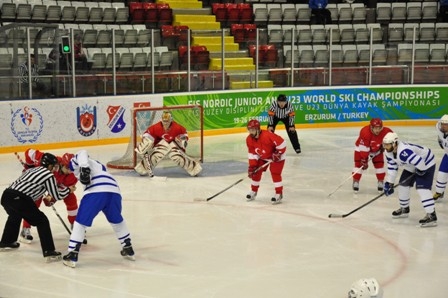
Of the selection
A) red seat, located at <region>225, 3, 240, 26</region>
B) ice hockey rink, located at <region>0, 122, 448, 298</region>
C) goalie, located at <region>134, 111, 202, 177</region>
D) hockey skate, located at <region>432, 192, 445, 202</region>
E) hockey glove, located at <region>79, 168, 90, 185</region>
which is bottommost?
ice hockey rink, located at <region>0, 122, 448, 298</region>

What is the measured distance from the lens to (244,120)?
16.3 m

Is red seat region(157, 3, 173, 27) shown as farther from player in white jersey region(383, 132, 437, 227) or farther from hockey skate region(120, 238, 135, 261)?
hockey skate region(120, 238, 135, 261)

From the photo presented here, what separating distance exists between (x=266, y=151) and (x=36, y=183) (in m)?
3.18

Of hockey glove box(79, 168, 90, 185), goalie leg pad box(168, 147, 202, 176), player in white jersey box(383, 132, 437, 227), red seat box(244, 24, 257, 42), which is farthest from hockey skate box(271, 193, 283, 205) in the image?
red seat box(244, 24, 257, 42)

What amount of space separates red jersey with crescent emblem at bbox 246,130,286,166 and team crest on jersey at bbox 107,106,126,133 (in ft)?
17.3

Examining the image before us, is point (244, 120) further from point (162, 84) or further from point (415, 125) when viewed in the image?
Result: point (415, 125)

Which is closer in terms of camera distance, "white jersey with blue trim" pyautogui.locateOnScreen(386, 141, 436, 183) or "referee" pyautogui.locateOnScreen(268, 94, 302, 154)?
"white jersey with blue trim" pyautogui.locateOnScreen(386, 141, 436, 183)

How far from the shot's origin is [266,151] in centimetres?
942

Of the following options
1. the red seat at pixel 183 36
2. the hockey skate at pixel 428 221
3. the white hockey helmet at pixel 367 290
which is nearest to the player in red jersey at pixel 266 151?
the hockey skate at pixel 428 221

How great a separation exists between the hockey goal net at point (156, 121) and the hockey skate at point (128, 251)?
4.66 metres

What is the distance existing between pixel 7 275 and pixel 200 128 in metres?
6.61

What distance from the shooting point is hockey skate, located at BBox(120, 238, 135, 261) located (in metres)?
7.03

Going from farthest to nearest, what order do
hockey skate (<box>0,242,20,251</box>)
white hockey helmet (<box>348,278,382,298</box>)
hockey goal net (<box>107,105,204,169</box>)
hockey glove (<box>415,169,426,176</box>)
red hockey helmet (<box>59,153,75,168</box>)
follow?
hockey goal net (<box>107,105,204,169</box>), hockey glove (<box>415,169,426,176</box>), hockey skate (<box>0,242,20,251</box>), red hockey helmet (<box>59,153,75,168</box>), white hockey helmet (<box>348,278,382,298</box>)

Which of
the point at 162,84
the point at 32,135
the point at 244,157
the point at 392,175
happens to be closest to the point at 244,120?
the point at 162,84
